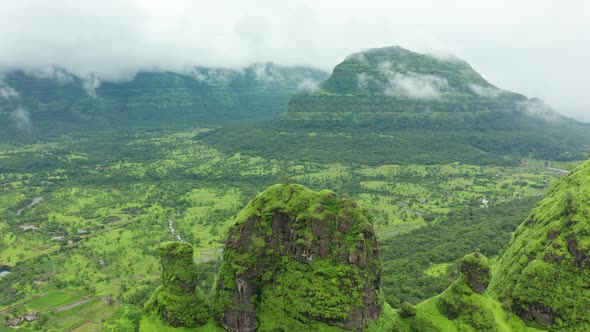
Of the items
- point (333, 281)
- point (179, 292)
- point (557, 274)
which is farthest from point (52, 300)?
point (557, 274)

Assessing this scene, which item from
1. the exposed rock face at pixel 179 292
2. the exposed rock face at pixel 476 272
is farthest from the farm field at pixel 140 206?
the exposed rock face at pixel 476 272

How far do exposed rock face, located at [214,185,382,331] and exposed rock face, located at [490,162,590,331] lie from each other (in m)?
16.6

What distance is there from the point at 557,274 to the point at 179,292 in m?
38.9

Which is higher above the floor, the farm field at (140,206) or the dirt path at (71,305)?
the farm field at (140,206)

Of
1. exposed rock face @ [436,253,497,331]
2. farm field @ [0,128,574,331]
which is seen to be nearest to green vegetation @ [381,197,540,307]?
farm field @ [0,128,574,331]

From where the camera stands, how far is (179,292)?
→ 36.9 meters

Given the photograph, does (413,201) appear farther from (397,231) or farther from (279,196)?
(279,196)

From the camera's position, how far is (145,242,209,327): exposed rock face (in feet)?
120

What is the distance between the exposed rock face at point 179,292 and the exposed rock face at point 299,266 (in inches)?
86.5

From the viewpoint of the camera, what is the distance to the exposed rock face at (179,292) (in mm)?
36531

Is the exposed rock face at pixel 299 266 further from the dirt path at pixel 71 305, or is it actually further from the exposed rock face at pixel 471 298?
the dirt path at pixel 71 305

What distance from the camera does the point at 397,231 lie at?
4080 inches

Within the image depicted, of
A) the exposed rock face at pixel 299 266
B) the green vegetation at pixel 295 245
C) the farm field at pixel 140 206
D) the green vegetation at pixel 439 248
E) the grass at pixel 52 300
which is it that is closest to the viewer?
the exposed rock face at pixel 299 266

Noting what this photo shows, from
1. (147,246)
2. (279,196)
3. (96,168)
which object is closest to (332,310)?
(279,196)
